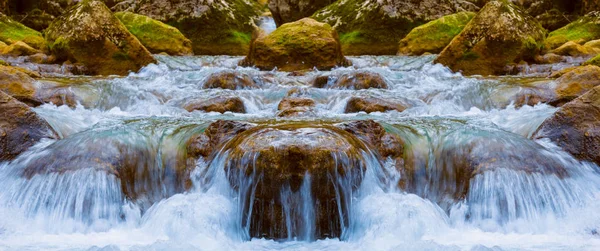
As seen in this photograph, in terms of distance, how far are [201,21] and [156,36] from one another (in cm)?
290

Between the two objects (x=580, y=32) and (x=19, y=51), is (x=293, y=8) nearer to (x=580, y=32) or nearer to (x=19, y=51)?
(x=580, y=32)

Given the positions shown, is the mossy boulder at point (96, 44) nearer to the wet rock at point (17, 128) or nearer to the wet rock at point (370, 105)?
the wet rock at point (370, 105)

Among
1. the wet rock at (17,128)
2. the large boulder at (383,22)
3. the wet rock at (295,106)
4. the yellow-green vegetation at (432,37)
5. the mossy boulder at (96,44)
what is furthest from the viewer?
the large boulder at (383,22)

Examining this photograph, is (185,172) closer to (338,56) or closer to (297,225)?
Result: (297,225)

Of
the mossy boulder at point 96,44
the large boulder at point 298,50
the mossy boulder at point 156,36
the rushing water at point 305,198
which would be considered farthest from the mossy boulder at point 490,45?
the mossy boulder at point 156,36

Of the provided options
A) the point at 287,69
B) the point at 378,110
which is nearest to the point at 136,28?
the point at 287,69

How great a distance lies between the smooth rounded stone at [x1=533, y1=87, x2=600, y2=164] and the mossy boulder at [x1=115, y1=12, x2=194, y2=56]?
443 inches

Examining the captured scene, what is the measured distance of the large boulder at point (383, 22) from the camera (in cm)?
1786

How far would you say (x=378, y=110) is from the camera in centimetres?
834

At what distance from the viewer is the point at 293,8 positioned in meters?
21.3

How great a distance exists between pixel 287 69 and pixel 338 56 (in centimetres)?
114

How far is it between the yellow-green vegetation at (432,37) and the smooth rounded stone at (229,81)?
661 cm

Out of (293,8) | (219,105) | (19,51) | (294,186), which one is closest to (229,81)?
(219,105)

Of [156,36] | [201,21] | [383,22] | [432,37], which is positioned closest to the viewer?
[432,37]
